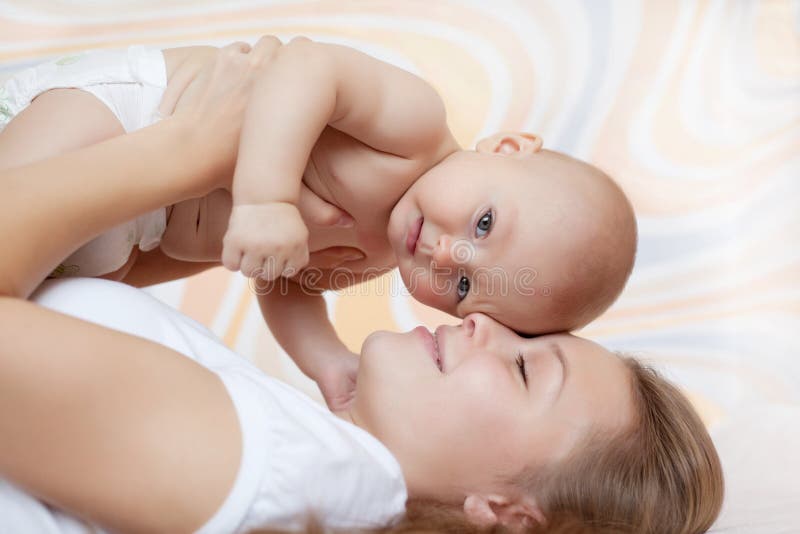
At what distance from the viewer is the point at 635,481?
1.12m

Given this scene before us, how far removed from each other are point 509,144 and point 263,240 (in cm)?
48

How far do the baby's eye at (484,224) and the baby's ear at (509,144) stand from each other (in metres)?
0.16

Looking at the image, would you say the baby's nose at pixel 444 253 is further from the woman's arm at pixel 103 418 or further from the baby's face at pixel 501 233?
the woman's arm at pixel 103 418

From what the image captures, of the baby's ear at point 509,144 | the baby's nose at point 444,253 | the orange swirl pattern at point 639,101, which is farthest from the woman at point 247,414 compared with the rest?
the orange swirl pattern at point 639,101

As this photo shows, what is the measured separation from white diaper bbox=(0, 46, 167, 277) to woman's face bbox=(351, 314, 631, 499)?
47 centimetres

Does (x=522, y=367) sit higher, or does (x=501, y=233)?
(x=501, y=233)

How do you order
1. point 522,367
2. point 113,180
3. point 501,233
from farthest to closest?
1. point 501,233
2. point 522,367
3. point 113,180

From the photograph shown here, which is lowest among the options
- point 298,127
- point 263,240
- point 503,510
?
point 503,510

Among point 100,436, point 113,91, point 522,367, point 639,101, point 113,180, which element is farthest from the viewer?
point 639,101

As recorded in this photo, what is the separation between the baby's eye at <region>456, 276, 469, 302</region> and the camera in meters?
1.34

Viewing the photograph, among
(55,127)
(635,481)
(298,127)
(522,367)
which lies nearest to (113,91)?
(55,127)

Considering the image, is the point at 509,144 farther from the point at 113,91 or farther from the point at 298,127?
the point at 113,91

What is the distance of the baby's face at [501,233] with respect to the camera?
127 cm

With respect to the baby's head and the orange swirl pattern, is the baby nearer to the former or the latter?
the baby's head
